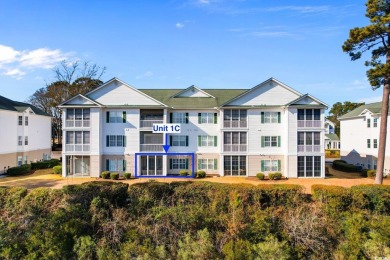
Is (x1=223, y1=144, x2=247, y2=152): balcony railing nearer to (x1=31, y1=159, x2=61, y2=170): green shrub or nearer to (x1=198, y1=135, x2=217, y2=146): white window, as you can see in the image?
(x1=198, y1=135, x2=217, y2=146): white window

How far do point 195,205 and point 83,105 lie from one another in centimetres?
1872

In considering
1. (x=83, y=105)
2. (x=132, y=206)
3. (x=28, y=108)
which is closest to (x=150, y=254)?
(x=132, y=206)

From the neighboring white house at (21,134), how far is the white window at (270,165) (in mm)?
30749

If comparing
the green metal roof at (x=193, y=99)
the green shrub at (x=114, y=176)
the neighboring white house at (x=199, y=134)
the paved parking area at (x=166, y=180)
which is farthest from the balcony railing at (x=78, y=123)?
the green metal roof at (x=193, y=99)

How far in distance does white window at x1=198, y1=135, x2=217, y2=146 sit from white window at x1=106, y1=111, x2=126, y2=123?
29.2ft

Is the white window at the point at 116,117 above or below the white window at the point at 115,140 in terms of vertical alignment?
above

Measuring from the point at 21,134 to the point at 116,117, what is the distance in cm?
1542

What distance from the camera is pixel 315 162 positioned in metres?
28.0

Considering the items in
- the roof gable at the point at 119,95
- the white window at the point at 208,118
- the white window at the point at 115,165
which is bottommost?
the white window at the point at 115,165

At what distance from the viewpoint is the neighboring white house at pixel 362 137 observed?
31.7 m

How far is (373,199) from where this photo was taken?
51.3 ft

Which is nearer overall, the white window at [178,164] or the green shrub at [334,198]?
the green shrub at [334,198]

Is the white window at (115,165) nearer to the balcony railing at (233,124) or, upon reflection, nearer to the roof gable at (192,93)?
the roof gable at (192,93)

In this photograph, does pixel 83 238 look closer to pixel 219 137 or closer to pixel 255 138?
pixel 219 137
